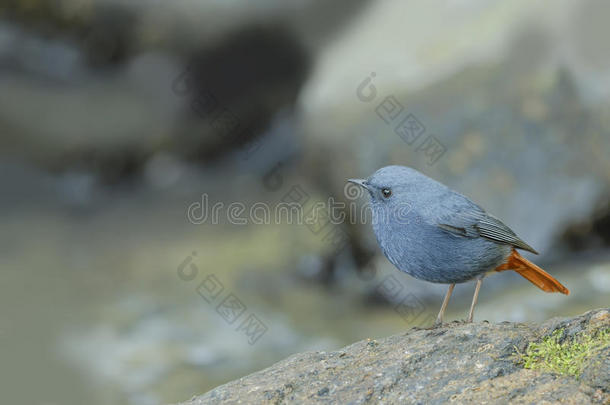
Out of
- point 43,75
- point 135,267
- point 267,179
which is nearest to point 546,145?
point 267,179

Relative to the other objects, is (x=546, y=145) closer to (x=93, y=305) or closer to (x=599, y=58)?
(x=599, y=58)

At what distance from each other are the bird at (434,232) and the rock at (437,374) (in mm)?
403

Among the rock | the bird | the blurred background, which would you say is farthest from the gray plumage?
the blurred background

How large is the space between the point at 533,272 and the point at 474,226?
509 millimetres

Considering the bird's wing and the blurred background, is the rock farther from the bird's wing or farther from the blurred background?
the blurred background

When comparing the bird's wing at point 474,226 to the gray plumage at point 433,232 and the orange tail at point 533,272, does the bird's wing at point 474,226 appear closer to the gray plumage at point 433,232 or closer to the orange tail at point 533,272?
the gray plumage at point 433,232

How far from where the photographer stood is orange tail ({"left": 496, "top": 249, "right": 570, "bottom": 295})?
151 inches

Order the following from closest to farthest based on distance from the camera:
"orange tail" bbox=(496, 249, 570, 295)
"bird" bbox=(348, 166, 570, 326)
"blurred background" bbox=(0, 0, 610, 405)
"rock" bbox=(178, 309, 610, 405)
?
"rock" bbox=(178, 309, 610, 405) < "bird" bbox=(348, 166, 570, 326) < "orange tail" bbox=(496, 249, 570, 295) < "blurred background" bbox=(0, 0, 610, 405)

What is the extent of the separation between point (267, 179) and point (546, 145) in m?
3.68

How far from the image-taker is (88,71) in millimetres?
8766

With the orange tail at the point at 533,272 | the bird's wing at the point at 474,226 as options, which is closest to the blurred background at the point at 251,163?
the orange tail at the point at 533,272

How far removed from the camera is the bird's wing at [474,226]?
12.0ft

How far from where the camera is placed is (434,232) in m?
3.66

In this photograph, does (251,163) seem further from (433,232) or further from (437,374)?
(437,374)
